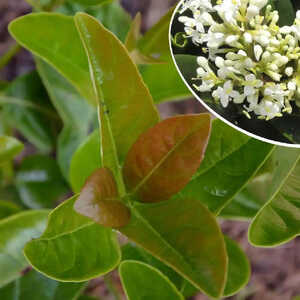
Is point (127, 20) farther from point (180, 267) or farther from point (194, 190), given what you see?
point (180, 267)

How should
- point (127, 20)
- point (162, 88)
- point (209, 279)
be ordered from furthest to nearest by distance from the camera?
point (127, 20)
point (162, 88)
point (209, 279)

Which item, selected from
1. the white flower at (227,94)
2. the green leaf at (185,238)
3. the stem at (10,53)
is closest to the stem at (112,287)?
the green leaf at (185,238)

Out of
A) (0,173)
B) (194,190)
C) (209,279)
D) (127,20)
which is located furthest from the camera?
(0,173)

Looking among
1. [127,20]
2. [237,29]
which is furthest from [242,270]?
[127,20]

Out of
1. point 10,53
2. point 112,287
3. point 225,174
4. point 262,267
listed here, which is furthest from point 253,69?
point 262,267

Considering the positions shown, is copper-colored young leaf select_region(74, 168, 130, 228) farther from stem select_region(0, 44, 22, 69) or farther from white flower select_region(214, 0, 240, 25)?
stem select_region(0, 44, 22, 69)

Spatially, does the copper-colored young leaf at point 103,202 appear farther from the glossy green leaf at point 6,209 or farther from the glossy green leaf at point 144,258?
the glossy green leaf at point 6,209

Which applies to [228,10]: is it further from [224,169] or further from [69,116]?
[69,116]
